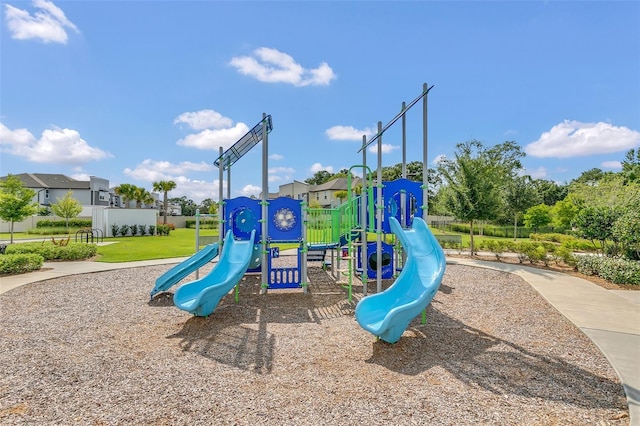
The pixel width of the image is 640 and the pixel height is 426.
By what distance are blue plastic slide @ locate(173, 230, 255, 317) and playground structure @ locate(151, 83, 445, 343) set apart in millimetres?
17

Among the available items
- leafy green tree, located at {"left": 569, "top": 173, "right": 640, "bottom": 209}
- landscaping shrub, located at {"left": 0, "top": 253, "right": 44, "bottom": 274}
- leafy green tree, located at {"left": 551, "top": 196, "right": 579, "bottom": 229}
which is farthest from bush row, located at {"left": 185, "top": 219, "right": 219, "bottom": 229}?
leafy green tree, located at {"left": 569, "top": 173, "right": 640, "bottom": 209}

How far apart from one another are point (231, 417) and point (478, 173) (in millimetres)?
16421

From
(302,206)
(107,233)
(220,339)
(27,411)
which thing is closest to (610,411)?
(220,339)

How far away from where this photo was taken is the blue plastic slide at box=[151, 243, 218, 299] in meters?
8.03

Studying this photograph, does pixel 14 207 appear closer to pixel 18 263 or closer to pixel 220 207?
pixel 18 263

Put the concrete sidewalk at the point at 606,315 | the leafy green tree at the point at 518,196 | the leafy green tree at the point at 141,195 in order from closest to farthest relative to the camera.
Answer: the concrete sidewalk at the point at 606,315 < the leafy green tree at the point at 518,196 < the leafy green tree at the point at 141,195

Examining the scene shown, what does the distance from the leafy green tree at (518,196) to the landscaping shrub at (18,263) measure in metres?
41.7

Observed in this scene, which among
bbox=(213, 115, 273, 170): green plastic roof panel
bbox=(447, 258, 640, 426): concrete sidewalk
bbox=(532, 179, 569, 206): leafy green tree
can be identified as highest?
bbox=(532, 179, 569, 206): leafy green tree

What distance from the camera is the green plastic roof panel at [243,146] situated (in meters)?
8.79

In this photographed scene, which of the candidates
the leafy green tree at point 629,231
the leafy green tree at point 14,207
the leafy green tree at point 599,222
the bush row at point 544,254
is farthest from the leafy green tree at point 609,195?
the leafy green tree at point 14,207

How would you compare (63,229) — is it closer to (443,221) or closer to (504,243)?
(504,243)

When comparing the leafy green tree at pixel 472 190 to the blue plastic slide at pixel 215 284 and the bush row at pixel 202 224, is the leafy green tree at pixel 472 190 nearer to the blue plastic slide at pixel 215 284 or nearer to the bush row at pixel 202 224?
the blue plastic slide at pixel 215 284

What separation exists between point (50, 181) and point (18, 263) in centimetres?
5415

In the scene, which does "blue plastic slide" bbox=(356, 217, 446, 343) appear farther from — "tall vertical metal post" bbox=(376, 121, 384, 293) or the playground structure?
"tall vertical metal post" bbox=(376, 121, 384, 293)
